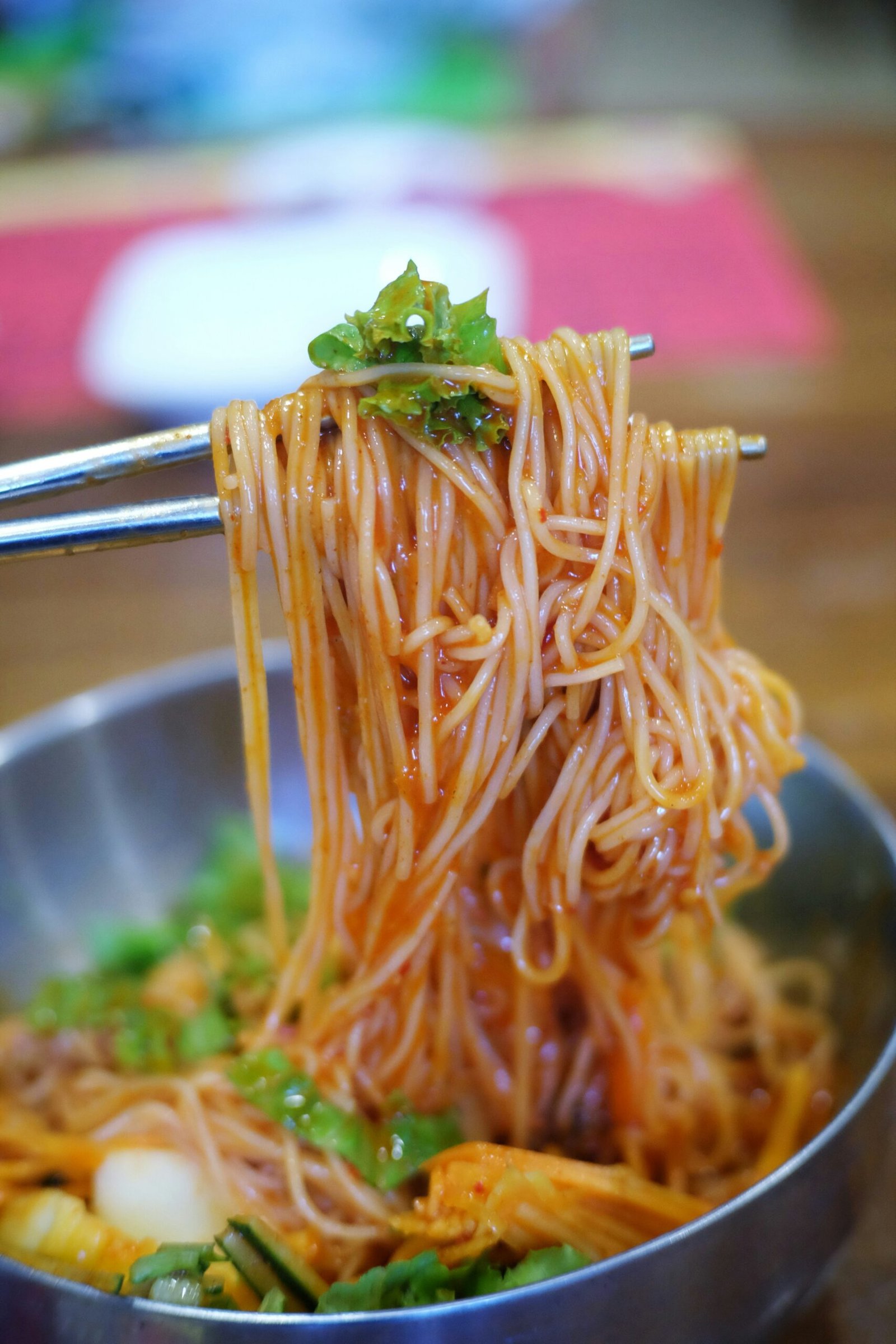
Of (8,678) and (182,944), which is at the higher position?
(8,678)

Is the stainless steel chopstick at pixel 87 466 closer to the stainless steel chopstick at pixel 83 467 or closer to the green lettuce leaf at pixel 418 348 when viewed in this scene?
the stainless steel chopstick at pixel 83 467

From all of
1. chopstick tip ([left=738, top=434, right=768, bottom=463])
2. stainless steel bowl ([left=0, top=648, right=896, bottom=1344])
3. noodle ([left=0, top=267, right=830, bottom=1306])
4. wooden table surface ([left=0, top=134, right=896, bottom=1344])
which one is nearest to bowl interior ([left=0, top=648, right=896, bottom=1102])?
stainless steel bowl ([left=0, top=648, right=896, bottom=1344])

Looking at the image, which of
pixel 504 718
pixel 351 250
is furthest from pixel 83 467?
pixel 351 250

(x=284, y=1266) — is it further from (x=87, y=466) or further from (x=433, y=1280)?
(x=87, y=466)

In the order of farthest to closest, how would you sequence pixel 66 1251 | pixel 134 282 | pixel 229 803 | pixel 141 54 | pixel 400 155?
pixel 141 54, pixel 400 155, pixel 134 282, pixel 229 803, pixel 66 1251

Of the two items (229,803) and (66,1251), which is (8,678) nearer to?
(229,803)

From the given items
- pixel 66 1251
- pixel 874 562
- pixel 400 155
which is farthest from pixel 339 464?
pixel 400 155

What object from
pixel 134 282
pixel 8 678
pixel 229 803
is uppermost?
pixel 134 282
